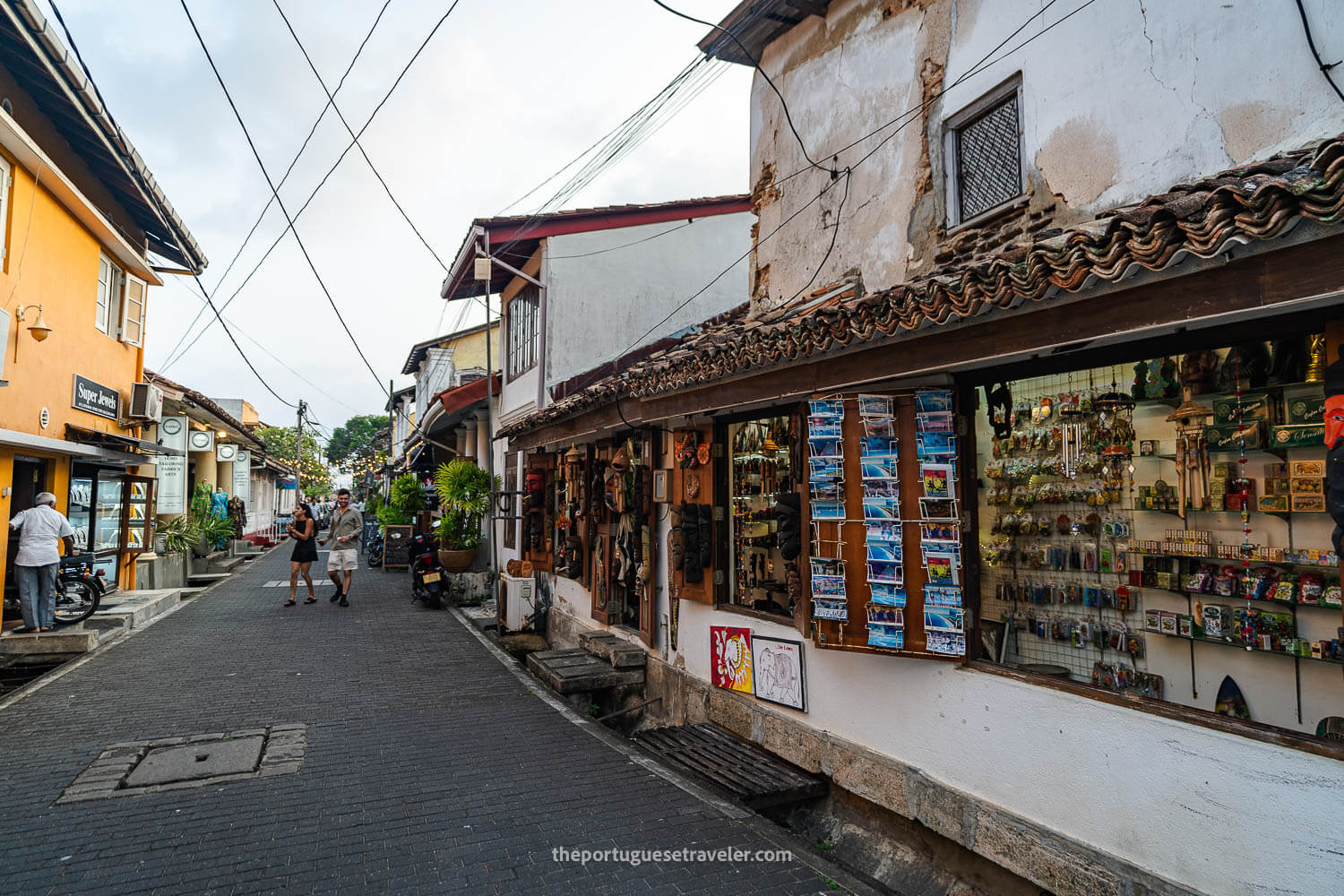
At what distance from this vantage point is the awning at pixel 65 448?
30.0ft

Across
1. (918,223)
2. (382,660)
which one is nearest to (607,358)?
(382,660)

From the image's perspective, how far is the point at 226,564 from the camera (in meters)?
19.9

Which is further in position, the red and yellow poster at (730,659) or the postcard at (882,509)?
the red and yellow poster at (730,659)

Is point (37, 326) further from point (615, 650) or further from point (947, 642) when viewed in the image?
point (947, 642)

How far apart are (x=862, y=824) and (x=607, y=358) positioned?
9.63 m

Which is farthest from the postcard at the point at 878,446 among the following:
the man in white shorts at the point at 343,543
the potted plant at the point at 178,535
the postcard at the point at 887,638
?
the potted plant at the point at 178,535

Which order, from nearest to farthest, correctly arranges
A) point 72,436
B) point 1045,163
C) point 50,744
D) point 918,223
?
point 1045,163 → point 50,744 → point 918,223 → point 72,436

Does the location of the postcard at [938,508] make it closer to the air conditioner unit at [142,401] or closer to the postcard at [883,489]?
the postcard at [883,489]

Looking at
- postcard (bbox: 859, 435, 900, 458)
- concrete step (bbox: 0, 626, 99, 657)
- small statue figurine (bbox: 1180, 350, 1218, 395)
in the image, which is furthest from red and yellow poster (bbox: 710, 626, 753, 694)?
concrete step (bbox: 0, 626, 99, 657)

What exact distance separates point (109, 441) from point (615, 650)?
30.8 feet

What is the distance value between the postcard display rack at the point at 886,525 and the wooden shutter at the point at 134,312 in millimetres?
13859

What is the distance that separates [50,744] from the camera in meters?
6.25

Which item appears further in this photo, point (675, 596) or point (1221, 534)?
point (675, 596)

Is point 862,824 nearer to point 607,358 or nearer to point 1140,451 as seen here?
point 1140,451
